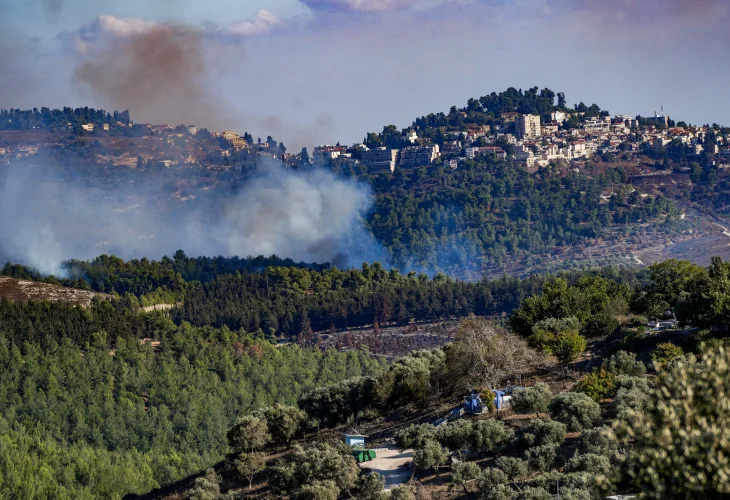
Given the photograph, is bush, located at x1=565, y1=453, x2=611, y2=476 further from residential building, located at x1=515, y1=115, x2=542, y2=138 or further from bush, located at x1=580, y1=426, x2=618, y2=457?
residential building, located at x1=515, y1=115, x2=542, y2=138

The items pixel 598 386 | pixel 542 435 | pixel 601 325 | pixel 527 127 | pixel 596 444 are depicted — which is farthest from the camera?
pixel 527 127

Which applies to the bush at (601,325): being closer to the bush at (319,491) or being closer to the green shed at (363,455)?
the green shed at (363,455)

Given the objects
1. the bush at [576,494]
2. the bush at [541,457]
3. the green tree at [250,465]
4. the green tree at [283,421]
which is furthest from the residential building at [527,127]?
the bush at [576,494]

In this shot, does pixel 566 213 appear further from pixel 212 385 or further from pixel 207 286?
pixel 212 385

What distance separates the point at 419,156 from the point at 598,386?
16135cm

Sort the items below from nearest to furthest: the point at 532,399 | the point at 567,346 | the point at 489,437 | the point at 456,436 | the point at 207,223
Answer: the point at 489,437, the point at 456,436, the point at 532,399, the point at 567,346, the point at 207,223

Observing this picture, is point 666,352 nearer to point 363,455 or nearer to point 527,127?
point 363,455

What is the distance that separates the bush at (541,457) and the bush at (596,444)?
821mm

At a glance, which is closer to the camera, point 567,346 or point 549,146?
point 567,346

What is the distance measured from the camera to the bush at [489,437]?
31125mm

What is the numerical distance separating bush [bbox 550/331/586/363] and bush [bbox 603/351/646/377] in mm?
2490

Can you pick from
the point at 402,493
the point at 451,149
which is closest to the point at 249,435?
the point at 402,493

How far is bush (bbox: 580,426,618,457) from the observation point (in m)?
27.1

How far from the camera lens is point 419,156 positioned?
194 metres
